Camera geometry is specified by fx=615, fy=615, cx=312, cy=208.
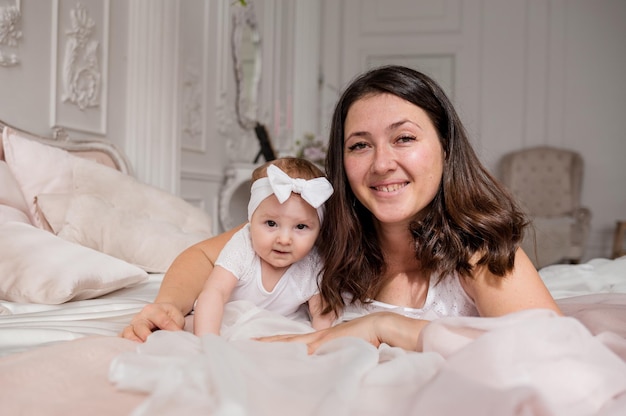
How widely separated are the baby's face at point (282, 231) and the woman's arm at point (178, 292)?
0.17m

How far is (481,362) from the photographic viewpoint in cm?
82

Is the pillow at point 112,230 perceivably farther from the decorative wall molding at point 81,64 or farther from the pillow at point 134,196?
the decorative wall molding at point 81,64

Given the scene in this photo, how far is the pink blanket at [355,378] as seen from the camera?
0.76 meters

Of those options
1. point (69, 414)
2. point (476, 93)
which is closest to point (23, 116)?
point (69, 414)

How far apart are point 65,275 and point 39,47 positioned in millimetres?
1506

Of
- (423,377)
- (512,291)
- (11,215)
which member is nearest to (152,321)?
(423,377)

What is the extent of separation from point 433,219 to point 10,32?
197cm

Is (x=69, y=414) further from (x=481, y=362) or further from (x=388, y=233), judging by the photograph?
(x=388, y=233)

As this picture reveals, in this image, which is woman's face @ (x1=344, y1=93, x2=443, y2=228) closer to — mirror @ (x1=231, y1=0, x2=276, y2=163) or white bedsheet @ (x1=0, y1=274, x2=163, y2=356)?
white bedsheet @ (x1=0, y1=274, x2=163, y2=356)

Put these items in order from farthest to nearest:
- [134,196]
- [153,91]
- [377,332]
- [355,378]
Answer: [153,91]
[134,196]
[377,332]
[355,378]

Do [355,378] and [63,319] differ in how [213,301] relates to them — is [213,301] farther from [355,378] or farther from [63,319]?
[355,378]

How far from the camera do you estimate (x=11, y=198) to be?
6.62ft

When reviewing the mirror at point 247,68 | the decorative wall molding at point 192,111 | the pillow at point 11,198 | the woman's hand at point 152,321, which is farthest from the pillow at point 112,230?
the mirror at point 247,68

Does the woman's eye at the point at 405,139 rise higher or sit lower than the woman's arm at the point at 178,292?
higher
